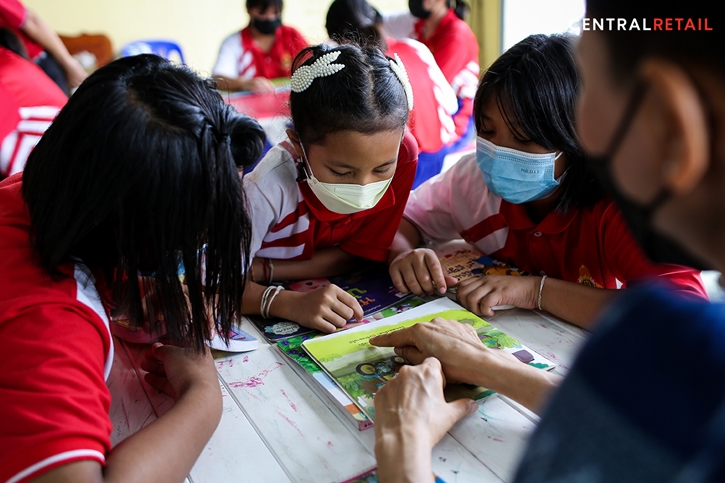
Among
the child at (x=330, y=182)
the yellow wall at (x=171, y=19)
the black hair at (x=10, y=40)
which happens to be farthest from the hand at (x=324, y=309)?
the yellow wall at (x=171, y=19)

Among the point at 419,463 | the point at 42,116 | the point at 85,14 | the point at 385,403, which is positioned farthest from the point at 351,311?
the point at 85,14

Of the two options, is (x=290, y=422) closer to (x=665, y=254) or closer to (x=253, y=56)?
(x=665, y=254)

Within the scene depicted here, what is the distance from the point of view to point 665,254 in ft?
1.63

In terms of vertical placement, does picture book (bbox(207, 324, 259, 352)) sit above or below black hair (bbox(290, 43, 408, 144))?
below

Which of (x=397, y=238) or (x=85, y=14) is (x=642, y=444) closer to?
(x=397, y=238)

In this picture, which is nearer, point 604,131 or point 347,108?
point 604,131

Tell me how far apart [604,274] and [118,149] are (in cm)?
99

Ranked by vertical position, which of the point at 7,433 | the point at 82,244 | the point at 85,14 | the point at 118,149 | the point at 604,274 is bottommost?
the point at 604,274

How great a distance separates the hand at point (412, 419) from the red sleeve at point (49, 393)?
1.06ft

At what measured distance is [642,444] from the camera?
397mm

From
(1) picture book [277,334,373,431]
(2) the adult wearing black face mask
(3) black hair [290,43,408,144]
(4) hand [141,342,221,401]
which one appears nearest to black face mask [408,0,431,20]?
(2) the adult wearing black face mask

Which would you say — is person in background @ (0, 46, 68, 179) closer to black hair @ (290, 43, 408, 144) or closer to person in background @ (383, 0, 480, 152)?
black hair @ (290, 43, 408, 144)

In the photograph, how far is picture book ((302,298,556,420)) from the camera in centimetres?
86

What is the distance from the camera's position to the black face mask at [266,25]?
3.66m
